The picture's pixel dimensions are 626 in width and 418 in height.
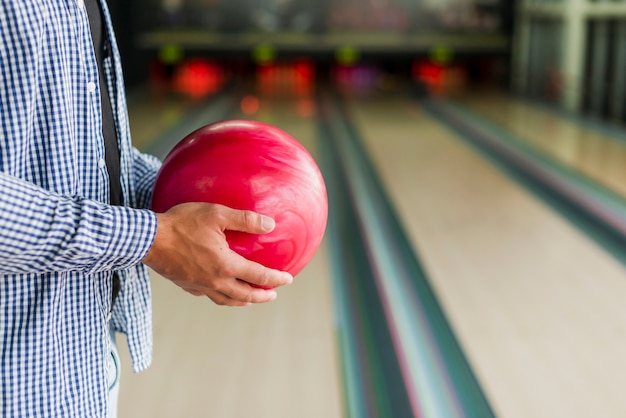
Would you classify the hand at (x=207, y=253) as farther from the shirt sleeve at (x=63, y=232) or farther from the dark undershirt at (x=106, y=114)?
the dark undershirt at (x=106, y=114)

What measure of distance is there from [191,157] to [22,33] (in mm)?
304

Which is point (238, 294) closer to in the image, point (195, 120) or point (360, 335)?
point (360, 335)

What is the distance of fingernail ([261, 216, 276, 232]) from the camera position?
1.02m

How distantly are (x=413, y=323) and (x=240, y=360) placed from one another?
27.8 inches

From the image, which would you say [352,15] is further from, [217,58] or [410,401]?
[410,401]

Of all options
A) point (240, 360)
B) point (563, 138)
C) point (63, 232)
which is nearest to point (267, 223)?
point (63, 232)

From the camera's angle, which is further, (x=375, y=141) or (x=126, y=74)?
(x=126, y=74)

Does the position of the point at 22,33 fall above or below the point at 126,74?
above

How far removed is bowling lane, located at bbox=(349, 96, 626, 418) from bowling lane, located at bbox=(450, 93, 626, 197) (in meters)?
0.60

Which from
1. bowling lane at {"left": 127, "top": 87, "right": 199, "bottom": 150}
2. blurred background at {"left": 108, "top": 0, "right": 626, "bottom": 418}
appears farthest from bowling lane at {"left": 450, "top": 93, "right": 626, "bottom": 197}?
bowling lane at {"left": 127, "top": 87, "right": 199, "bottom": 150}

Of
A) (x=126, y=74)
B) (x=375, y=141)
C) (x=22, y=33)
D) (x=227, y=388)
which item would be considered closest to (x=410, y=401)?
(x=227, y=388)

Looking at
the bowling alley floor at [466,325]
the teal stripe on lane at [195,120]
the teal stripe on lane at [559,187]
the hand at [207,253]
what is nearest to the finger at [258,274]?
the hand at [207,253]

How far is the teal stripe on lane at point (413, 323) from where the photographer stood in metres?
2.41

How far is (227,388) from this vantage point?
97.2 inches
